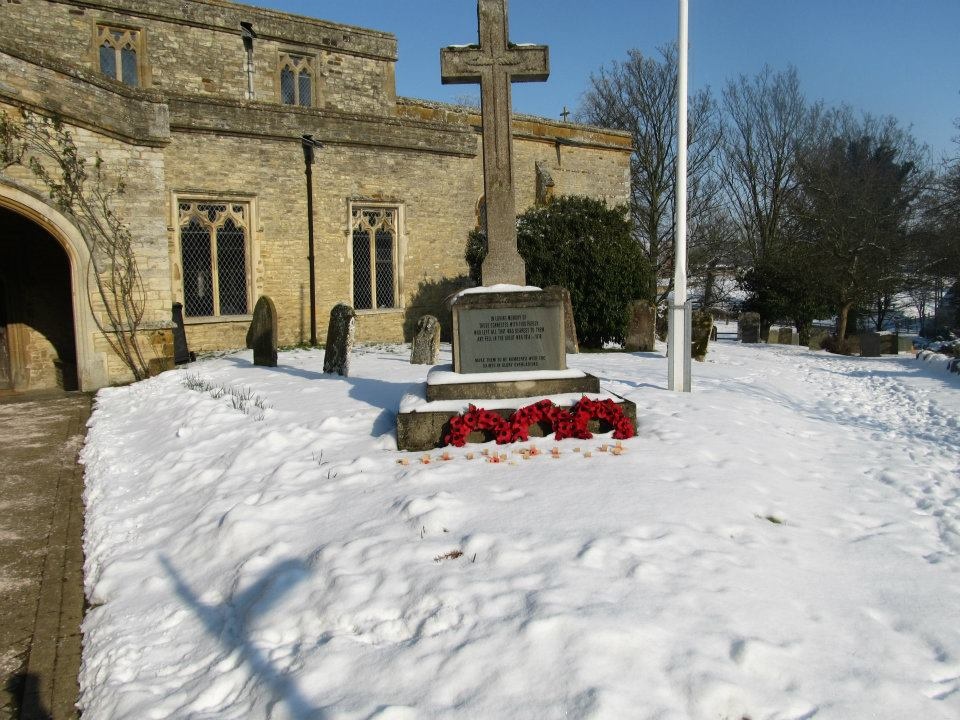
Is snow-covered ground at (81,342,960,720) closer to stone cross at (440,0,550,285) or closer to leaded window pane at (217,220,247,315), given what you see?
stone cross at (440,0,550,285)

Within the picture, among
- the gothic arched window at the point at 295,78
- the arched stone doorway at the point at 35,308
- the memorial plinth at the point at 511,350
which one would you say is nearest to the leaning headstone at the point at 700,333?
the memorial plinth at the point at 511,350

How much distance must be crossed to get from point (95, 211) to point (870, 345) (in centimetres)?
1803

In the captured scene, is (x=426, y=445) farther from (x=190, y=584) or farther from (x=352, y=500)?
(x=190, y=584)

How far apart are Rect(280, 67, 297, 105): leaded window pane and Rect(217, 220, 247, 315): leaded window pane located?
20.0 ft

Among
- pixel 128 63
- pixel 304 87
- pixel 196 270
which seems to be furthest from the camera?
pixel 304 87

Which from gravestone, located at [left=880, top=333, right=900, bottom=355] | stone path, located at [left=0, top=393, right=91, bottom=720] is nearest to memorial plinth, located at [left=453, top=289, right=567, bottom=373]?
stone path, located at [left=0, top=393, right=91, bottom=720]

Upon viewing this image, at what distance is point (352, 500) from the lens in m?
4.50

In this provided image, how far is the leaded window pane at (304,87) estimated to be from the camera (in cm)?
1894

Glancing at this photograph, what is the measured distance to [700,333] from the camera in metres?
12.3

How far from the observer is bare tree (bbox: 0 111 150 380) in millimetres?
9453

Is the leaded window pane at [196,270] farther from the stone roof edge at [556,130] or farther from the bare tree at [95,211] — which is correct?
the stone roof edge at [556,130]

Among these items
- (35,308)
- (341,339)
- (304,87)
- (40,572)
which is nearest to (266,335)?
(341,339)

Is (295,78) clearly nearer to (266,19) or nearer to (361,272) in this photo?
(266,19)

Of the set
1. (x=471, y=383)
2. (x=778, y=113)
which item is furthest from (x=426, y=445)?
(x=778, y=113)
